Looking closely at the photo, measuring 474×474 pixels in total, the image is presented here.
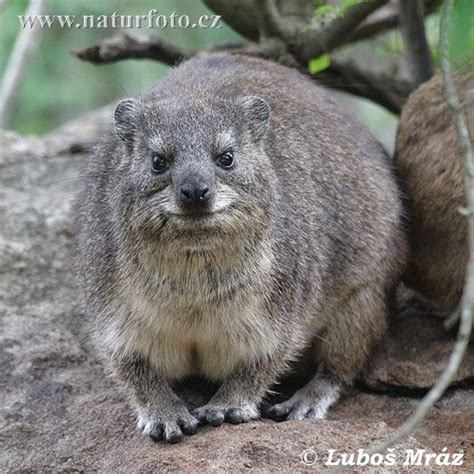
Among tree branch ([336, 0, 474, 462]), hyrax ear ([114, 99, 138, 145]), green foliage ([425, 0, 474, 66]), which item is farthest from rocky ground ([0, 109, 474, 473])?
green foliage ([425, 0, 474, 66])

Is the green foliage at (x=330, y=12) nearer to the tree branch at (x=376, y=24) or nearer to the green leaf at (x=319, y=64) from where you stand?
the green leaf at (x=319, y=64)

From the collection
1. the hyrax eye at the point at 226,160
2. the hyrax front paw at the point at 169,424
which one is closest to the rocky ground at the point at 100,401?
the hyrax front paw at the point at 169,424

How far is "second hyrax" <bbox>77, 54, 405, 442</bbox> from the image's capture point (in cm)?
648

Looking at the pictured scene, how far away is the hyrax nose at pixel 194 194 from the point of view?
6.09 meters

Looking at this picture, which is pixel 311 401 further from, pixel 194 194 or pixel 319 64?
pixel 319 64

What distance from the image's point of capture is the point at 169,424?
6.57 metres

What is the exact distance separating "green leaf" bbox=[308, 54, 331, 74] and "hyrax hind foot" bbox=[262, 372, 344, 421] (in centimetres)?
287

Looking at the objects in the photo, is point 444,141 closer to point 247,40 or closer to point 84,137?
Answer: point 247,40

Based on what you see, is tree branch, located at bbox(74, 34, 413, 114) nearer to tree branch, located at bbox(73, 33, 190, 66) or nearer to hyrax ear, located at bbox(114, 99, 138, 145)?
tree branch, located at bbox(73, 33, 190, 66)

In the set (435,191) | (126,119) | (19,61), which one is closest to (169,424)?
(126,119)

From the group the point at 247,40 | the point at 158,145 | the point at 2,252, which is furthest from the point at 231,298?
the point at 247,40

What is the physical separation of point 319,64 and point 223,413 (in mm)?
3655

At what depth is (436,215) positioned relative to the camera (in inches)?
307

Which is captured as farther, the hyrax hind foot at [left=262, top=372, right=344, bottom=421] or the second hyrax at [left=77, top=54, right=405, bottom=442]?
the hyrax hind foot at [left=262, top=372, right=344, bottom=421]
